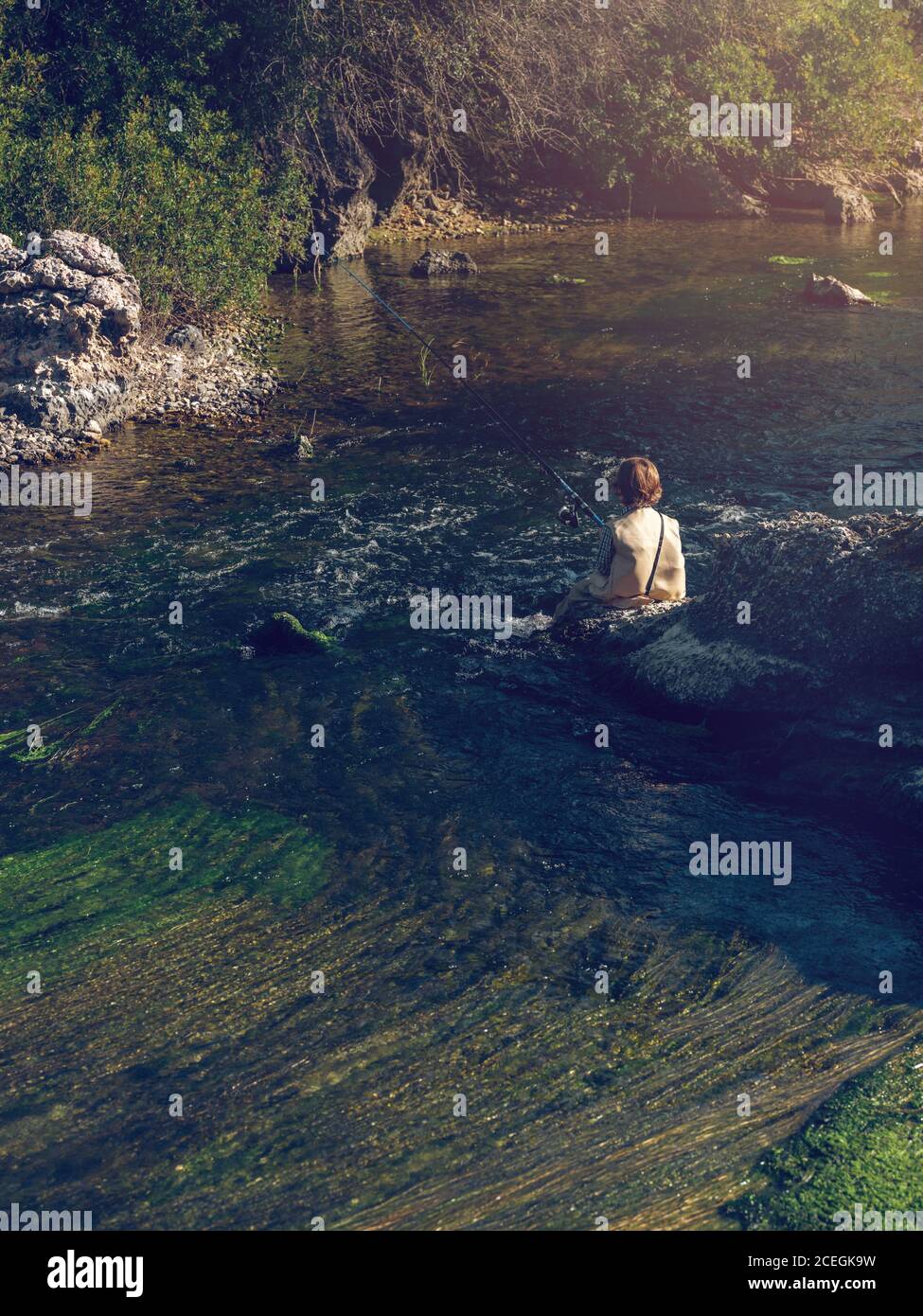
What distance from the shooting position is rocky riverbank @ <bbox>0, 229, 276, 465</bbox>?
15.8m

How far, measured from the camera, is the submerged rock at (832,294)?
21703mm

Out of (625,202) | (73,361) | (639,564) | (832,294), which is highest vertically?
(625,202)

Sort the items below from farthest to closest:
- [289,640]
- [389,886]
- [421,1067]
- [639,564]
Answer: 1. [289,640]
2. [639,564]
3. [389,886]
4. [421,1067]

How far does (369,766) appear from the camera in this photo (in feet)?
29.5

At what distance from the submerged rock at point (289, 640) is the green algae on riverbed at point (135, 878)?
2.46 metres

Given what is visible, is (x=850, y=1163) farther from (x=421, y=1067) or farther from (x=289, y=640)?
(x=289, y=640)

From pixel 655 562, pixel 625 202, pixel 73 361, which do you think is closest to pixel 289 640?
pixel 655 562

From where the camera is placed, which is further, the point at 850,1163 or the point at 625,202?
the point at 625,202

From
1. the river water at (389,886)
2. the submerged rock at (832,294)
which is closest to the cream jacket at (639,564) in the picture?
the river water at (389,886)

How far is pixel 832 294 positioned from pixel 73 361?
1315cm

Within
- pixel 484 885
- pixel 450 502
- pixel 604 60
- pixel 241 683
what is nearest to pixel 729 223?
pixel 604 60

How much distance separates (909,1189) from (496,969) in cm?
235

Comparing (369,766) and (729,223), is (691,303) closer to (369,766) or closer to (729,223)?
(729,223)

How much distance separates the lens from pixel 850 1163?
5.39 meters
